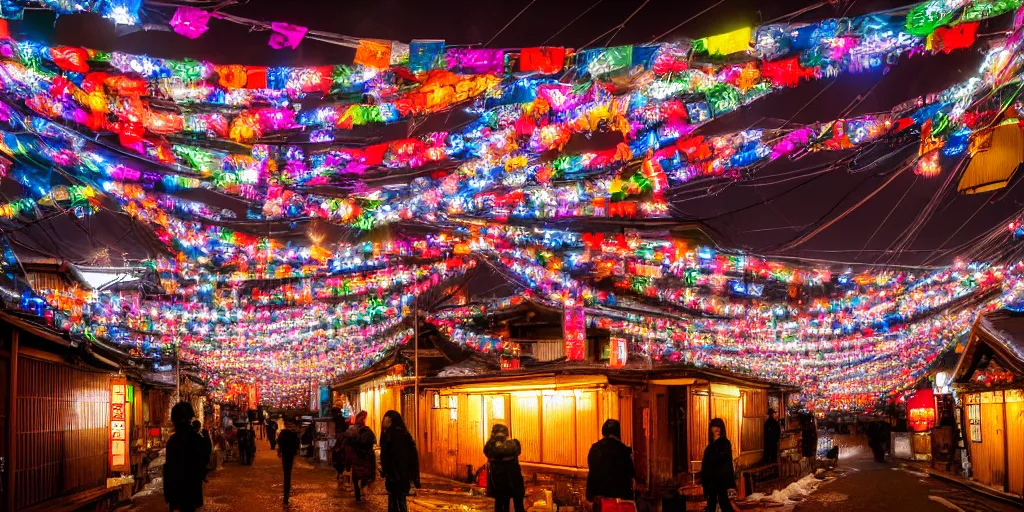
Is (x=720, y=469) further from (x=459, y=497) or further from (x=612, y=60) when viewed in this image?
(x=459, y=497)

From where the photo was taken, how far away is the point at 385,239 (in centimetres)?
2095

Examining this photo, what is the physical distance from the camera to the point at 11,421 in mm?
12539

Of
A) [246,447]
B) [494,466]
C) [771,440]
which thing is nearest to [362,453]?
[494,466]

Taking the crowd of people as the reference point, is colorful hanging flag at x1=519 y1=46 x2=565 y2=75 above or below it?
above

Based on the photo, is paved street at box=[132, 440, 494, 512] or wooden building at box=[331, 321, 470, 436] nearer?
paved street at box=[132, 440, 494, 512]

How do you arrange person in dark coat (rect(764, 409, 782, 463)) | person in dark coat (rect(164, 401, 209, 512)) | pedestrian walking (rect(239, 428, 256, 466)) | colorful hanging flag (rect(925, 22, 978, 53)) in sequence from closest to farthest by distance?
1. colorful hanging flag (rect(925, 22, 978, 53))
2. person in dark coat (rect(164, 401, 209, 512))
3. person in dark coat (rect(764, 409, 782, 463))
4. pedestrian walking (rect(239, 428, 256, 466))

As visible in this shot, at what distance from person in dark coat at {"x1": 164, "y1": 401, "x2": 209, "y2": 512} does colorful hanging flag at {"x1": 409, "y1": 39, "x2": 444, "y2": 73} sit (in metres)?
5.66

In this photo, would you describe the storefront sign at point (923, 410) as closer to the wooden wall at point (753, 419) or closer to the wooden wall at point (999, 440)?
the wooden wall at point (753, 419)

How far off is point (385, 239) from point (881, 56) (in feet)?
46.6

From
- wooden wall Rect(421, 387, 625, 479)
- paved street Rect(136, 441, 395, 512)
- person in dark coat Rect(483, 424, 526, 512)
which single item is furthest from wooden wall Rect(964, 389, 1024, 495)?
paved street Rect(136, 441, 395, 512)

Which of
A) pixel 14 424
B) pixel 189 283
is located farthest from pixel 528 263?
pixel 14 424

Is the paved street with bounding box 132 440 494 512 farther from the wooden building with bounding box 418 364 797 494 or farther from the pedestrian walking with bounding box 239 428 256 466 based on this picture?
the pedestrian walking with bounding box 239 428 256 466

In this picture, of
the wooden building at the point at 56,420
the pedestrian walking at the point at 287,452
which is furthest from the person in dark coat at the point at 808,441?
the wooden building at the point at 56,420

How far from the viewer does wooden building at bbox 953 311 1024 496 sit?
16.1 meters
